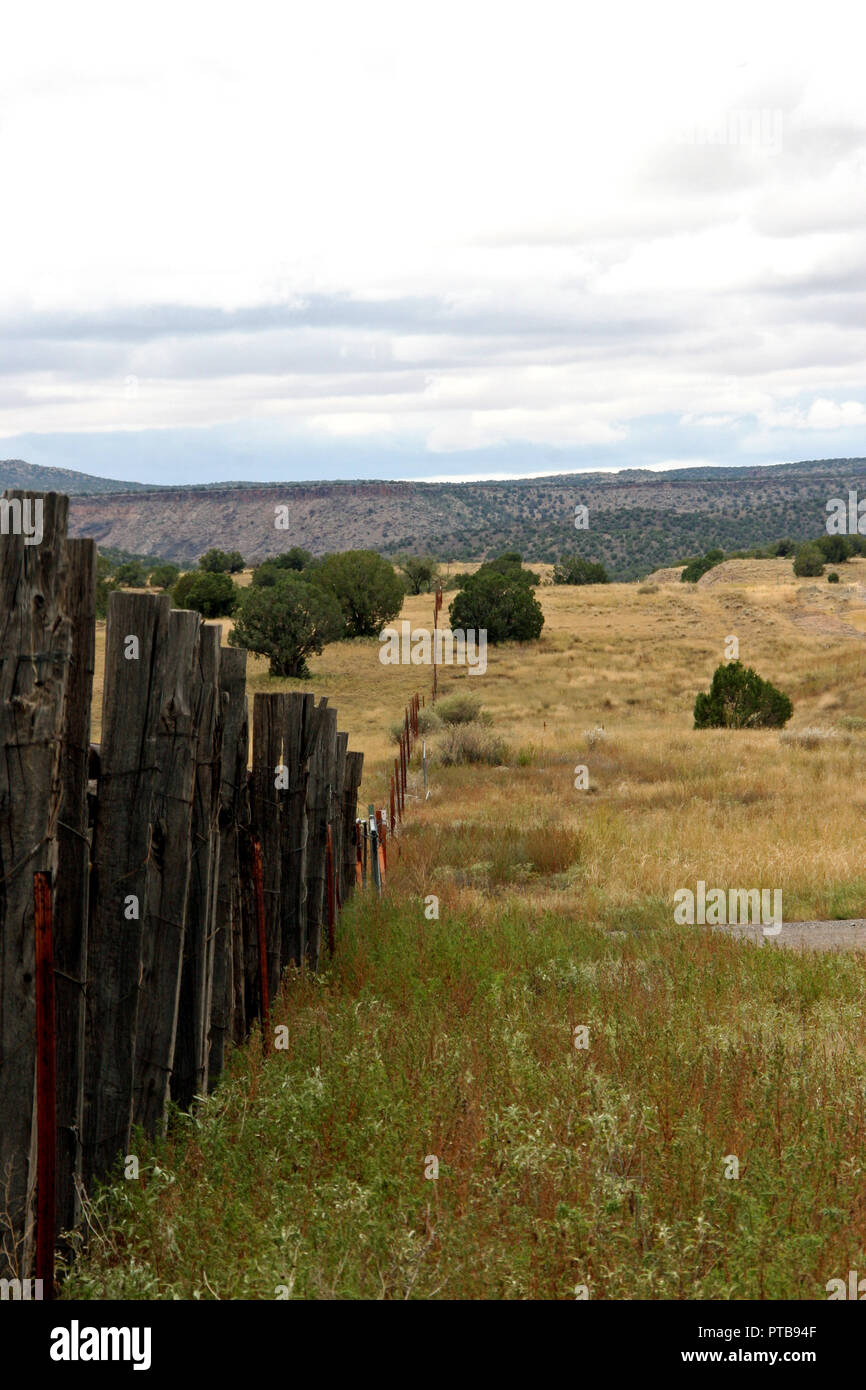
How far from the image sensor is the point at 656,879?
10312 millimetres

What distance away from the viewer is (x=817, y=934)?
28.4ft

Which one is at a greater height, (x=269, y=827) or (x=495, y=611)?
(x=495, y=611)

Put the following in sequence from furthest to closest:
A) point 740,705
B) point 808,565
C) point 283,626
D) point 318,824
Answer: point 808,565
point 283,626
point 740,705
point 318,824

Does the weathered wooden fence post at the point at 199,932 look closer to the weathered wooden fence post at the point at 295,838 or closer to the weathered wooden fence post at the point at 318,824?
the weathered wooden fence post at the point at 295,838

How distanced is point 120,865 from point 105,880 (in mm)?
62

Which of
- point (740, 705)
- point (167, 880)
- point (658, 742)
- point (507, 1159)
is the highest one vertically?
point (167, 880)

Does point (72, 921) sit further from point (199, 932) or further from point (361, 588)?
point (361, 588)

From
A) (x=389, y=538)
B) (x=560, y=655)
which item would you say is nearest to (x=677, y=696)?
(x=560, y=655)

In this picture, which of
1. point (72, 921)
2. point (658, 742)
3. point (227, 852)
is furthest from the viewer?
point (658, 742)

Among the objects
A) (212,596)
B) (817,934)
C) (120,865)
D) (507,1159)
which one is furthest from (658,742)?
(212,596)

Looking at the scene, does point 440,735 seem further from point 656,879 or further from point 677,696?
point 677,696

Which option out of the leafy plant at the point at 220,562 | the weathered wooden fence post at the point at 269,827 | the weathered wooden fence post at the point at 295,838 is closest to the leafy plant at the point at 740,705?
the weathered wooden fence post at the point at 295,838

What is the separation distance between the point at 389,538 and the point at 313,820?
496 ft

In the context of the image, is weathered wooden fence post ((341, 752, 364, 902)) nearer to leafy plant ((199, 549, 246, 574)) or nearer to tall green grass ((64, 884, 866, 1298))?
tall green grass ((64, 884, 866, 1298))
